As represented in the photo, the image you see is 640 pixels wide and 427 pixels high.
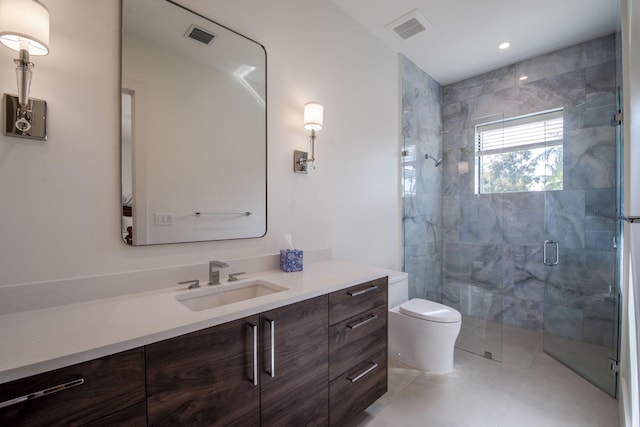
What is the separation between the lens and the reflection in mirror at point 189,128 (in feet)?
4.24

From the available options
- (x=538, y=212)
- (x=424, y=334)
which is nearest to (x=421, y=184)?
(x=538, y=212)

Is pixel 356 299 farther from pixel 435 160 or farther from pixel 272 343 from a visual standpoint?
pixel 435 160

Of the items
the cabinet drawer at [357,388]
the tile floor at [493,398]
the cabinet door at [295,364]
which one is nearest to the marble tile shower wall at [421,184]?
the tile floor at [493,398]

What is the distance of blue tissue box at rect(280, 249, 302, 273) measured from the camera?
172 centimetres

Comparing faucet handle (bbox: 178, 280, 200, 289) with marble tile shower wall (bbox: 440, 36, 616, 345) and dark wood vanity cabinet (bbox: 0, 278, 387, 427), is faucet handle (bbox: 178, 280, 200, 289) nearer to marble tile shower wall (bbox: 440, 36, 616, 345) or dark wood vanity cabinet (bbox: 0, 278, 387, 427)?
dark wood vanity cabinet (bbox: 0, 278, 387, 427)

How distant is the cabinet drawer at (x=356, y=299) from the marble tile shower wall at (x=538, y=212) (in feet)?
4.96

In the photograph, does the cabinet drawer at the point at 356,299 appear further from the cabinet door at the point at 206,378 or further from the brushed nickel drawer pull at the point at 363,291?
the cabinet door at the point at 206,378

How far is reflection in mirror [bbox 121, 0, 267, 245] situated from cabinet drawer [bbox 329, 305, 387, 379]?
0.73 metres

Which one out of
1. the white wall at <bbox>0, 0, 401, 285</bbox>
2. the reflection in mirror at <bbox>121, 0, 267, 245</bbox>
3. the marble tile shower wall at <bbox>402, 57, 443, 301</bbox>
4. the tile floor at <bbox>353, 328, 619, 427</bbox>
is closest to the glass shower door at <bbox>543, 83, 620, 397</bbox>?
the tile floor at <bbox>353, 328, 619, 427</bbox>

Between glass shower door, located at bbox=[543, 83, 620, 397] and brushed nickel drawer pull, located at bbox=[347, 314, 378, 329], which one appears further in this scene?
glass shower door, located at bbox=[543, 83, 620, 397]

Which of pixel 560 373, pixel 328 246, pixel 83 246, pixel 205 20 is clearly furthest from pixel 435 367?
pixel 205 20

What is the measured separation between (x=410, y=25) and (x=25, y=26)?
2.41 metres

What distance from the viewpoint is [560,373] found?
2.20 meters

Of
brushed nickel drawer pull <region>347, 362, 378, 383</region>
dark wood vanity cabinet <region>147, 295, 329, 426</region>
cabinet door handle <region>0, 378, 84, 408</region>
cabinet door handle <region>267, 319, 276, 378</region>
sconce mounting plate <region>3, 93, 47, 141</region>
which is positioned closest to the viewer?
cabinet door handle <region>0, 378, 84, 408</region>
